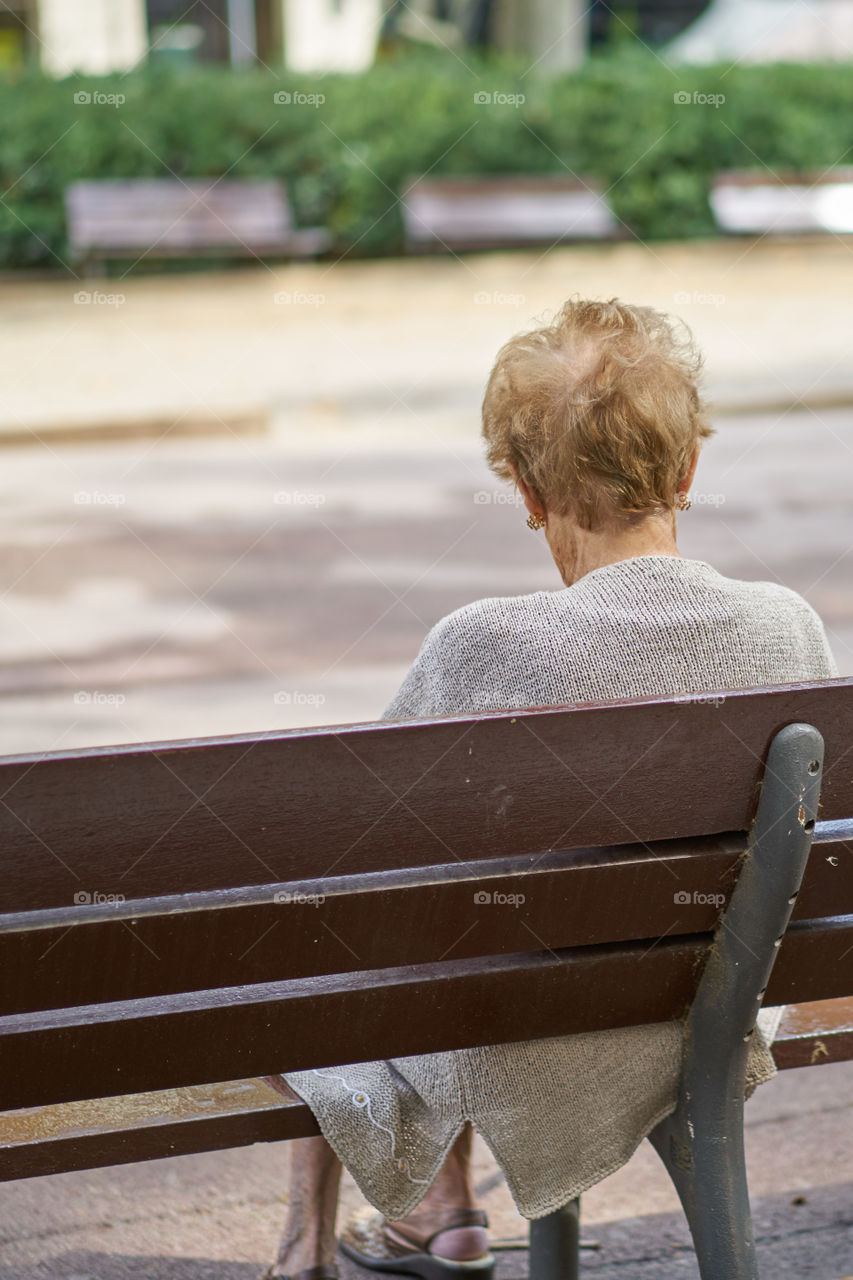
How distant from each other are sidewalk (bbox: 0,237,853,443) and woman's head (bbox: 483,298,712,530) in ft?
24.1

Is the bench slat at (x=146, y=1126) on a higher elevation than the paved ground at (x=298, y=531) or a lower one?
lower

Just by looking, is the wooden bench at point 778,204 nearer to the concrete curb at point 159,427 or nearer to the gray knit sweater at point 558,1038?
the concrete curb at point 159,427

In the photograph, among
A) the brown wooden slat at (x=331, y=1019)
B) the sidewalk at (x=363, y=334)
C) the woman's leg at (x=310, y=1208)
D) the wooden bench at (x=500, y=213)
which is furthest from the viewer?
the wooden bench at (x=500, y=213)

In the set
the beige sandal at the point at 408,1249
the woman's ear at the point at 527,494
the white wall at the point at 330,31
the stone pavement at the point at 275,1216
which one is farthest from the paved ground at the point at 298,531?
the white wall at the point at 330,31

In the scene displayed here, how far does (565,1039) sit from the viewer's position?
6.58ft

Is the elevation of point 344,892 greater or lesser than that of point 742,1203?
greater

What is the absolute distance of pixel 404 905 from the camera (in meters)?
1.77

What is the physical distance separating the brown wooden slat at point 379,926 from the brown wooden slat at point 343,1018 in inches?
1.8

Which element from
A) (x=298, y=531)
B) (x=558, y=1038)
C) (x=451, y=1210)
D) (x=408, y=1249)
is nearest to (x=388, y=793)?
(x=558, y=1038)

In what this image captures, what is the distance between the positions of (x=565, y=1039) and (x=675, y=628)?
1.75 ft

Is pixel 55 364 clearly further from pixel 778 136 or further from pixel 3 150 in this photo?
pixel 778 136

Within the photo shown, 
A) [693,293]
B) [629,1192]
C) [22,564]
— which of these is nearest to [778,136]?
[693,293]

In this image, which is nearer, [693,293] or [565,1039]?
[565,1039]

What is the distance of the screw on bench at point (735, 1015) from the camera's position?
1.82 metres
